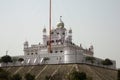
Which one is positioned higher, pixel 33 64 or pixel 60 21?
pixel 60 21

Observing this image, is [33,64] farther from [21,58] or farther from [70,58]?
[70,58]

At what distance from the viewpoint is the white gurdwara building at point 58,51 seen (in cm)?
8956

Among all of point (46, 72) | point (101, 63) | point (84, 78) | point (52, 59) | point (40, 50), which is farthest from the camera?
point (40, 50)

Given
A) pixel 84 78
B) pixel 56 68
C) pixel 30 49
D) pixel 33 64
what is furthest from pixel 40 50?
pixel 84 78

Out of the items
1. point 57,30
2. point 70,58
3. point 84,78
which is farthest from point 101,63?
point 84,78

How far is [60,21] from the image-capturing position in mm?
109875

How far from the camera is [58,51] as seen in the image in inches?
4001

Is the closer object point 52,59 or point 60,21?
point 52,59

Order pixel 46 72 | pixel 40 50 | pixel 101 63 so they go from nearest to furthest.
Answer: pixel 46 72 < pixel 101 63 < pixel 40 50

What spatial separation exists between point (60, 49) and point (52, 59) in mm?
10779

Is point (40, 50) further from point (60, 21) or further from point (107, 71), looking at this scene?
point (107, 71)

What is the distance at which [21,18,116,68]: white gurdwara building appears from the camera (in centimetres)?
8956

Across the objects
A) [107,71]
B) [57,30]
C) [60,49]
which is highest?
[57,30]

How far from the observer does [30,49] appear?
108 meters
